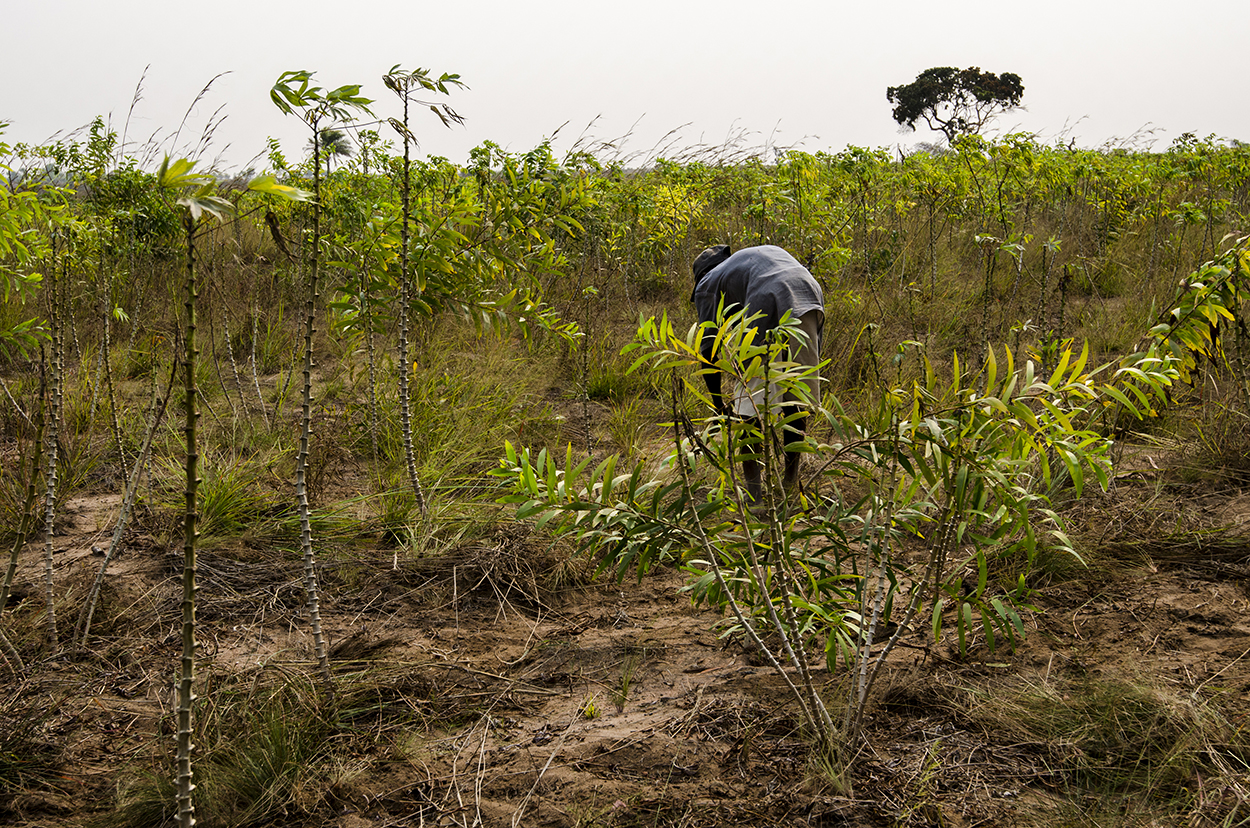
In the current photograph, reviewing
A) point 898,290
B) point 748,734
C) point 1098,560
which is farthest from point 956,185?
point 748,734

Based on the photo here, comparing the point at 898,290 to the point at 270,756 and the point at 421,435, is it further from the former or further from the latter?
the point at 270,756

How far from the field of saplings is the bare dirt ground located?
0.01 m

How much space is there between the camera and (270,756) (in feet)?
6.28

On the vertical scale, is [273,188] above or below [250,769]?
above

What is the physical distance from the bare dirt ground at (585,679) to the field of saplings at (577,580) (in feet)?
0.04

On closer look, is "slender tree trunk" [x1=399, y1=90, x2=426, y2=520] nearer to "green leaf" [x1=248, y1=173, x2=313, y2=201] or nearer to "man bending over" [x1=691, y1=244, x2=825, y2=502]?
"man bending over" [x1=691, y1=244, x2=825, y2=502]

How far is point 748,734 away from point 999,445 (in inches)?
40.0

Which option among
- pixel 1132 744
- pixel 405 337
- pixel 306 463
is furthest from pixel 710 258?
pixel 1132 744

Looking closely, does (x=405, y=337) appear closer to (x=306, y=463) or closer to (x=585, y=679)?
(x=306, y=463)

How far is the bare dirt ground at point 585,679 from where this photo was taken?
189 centimetres

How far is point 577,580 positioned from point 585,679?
683 millimetres

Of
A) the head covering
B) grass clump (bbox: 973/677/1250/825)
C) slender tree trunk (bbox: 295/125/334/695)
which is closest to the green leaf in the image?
slender tree trunk (bbox: 295/125/334/695)

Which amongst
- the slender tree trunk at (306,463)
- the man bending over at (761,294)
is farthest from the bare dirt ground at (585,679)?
the man bending over at (761,294)

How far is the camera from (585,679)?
99.2 inches
